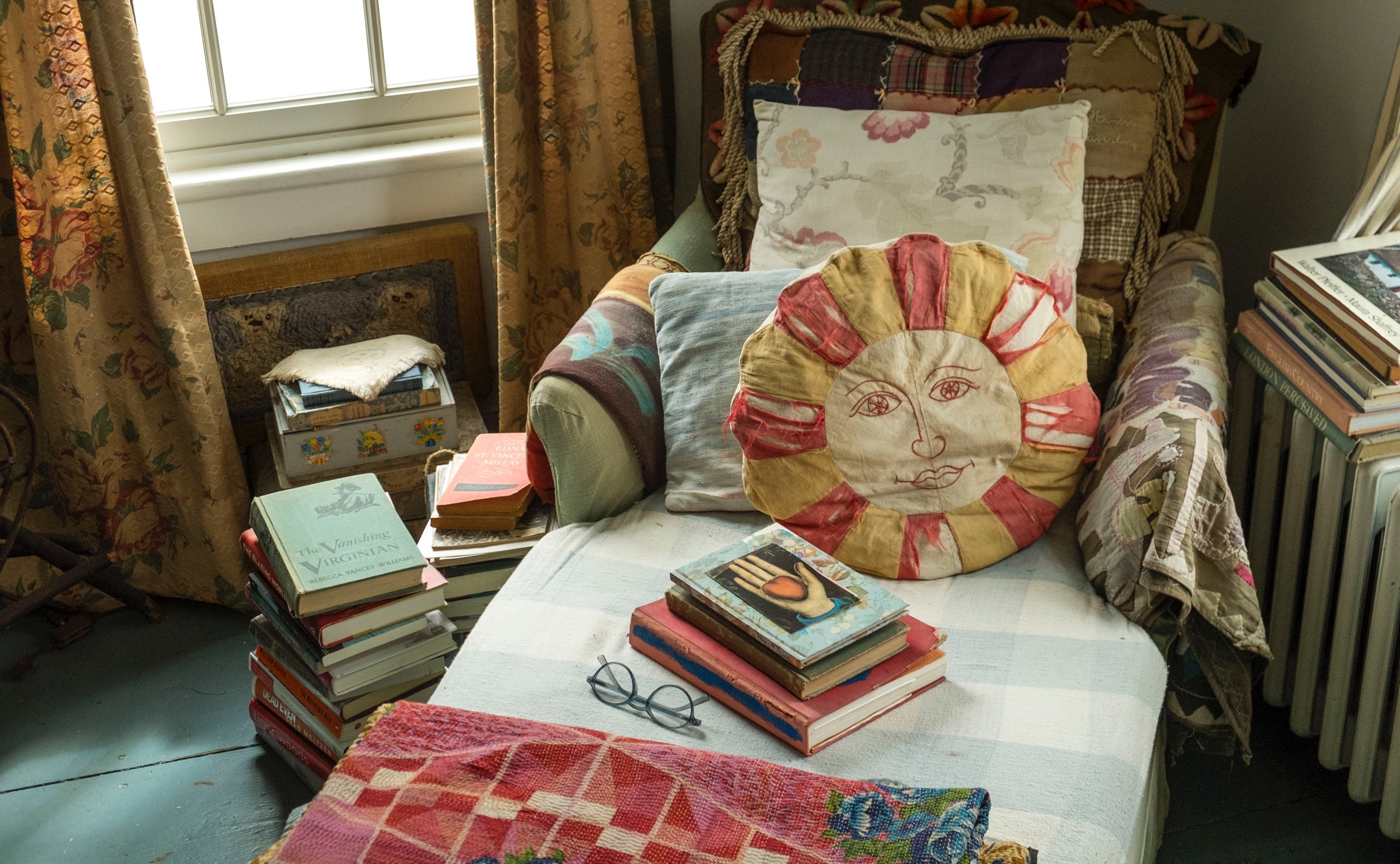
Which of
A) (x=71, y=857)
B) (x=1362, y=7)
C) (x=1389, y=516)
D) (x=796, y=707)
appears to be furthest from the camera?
(x=1362, y=7)

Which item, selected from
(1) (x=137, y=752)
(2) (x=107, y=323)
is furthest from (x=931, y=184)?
(1) (x=137, y=752)

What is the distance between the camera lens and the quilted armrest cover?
4.11ft

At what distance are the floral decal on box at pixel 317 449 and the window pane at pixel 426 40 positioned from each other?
0.70 meters

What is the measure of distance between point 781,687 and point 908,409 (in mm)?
411

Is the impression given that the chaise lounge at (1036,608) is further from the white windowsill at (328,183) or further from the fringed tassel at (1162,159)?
the white windowsill at (328,183)

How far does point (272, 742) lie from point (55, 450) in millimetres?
631

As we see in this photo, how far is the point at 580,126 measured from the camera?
6.51ft

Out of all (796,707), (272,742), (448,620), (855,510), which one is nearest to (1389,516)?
(855,510)

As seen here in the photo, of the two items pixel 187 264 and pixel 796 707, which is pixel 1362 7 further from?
pixel 187 264

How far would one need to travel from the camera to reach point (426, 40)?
85.1 inches

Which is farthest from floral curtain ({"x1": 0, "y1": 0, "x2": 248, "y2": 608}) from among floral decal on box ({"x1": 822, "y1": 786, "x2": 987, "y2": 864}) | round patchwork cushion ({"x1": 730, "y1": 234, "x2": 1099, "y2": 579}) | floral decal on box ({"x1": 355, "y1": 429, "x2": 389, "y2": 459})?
floral decal on box ({"x1": 822, "y1": 786, "x2": 987, "y2": 864})

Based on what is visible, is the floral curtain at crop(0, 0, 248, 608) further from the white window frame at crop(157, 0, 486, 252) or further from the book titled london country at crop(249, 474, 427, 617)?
the book titled london country at crop(249, 474, 427, 617)

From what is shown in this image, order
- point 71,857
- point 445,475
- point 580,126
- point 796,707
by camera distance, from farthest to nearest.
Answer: point 580,126 → point 445,475 → point 71,857 → point 796,707

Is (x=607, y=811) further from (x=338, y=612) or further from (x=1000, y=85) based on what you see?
(x=1000, y=85)
